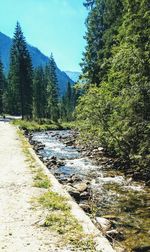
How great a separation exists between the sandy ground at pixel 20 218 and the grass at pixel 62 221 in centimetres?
22

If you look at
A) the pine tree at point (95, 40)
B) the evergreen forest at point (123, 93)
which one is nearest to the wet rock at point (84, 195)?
the evergreen forest at point (123, 93)

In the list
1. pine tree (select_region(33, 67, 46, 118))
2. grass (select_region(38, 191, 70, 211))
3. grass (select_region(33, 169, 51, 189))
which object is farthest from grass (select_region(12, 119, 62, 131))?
grass (select_region(38, 191, 70, 211))

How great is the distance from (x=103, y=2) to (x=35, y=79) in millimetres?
59635

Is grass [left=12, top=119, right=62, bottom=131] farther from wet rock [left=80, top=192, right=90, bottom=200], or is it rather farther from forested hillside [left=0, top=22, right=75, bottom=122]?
wet rock [left=80, top=192, right=90, bottom=200]

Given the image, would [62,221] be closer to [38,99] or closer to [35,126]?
[35,126]

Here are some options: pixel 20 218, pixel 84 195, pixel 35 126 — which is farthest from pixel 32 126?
pixel 20 218

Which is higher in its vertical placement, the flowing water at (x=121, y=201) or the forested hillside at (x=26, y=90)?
the forested hillside at (x=26, y=90)

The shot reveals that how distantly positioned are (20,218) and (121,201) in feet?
17.7

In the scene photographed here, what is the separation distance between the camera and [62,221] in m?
8.78

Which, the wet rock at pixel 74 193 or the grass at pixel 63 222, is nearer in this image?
the grass at pixel 63 222

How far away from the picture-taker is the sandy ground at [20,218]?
743 centimetres

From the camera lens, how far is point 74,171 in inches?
794

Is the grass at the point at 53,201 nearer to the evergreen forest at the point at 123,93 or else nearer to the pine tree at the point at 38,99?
the evergreen forest at the point at 123,93

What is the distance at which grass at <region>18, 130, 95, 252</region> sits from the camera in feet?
24.7
